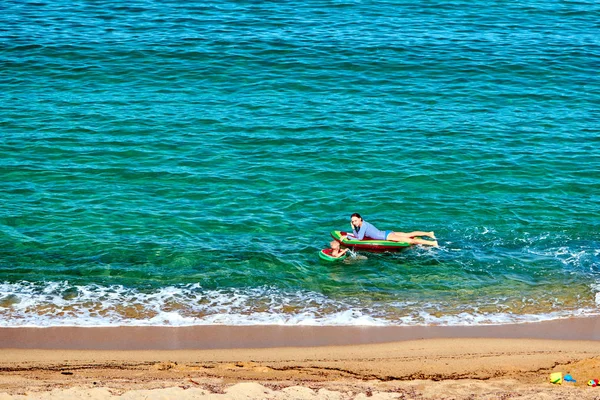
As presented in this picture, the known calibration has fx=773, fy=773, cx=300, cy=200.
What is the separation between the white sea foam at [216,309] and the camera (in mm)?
16578

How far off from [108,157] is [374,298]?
11600 mm

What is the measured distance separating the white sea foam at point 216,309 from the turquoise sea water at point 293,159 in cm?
5

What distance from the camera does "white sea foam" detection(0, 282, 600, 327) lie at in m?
16.6

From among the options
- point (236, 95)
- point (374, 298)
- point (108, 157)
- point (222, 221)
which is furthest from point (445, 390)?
point (236, 95)

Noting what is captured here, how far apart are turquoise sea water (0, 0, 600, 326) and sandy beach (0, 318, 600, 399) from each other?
645mm

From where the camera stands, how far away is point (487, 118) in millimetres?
28016

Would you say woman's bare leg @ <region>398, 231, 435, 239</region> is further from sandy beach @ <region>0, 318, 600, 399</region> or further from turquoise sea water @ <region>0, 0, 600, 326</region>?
sandy beach @ <region>0, 318, 600, 399</region>

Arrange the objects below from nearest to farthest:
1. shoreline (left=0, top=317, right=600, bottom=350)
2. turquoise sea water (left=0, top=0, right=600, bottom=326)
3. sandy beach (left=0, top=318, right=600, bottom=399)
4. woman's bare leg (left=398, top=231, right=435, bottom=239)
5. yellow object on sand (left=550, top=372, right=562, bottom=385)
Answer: sandy beach (left=0, top=318, right=600, bottom=399) < yellow object on sand (left=550, top=372, right=562, bottom=385) < shoreline (left=0, top=317, right=600, bottom=350) < turquoise sea water (left=0, top=0, right=600, bottom=326) < woman's bare leg (left=398, top=231, right=435, bottom=239)

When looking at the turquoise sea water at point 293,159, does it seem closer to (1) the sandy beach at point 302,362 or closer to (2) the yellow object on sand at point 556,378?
(1) the sandy beach at point 302,362

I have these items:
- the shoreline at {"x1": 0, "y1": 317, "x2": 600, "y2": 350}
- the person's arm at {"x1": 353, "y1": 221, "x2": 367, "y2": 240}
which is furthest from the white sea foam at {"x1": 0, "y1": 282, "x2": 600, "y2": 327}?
the person's arm at {"x1": 353, "y1": 221, "x2": 367, "y2": 240}

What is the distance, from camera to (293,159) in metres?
25.4

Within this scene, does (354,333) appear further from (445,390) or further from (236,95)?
(236,95)

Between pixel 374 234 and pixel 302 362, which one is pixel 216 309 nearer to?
pixel 302 362

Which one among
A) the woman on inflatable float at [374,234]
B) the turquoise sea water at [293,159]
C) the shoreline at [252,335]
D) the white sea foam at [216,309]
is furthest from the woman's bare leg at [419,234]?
the shoreline at [252,335]
